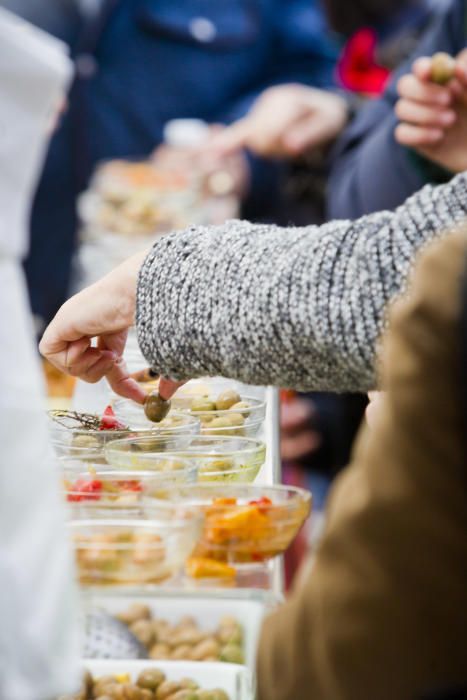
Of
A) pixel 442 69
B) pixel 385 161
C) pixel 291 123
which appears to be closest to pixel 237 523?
pixel 442 69

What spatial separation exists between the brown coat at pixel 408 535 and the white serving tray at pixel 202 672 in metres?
0.43

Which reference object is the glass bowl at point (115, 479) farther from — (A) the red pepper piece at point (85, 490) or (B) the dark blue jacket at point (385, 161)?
(B) the dark blue jacket at point (385, 161)

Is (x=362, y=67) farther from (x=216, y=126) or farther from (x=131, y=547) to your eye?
(x=131, y=547)

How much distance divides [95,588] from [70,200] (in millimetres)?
2609

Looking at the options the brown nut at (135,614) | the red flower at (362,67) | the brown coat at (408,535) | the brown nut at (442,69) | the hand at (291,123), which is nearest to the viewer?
the brown coat at (408,535)

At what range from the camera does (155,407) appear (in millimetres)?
1459

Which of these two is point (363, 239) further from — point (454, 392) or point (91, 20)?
point (91, 20)

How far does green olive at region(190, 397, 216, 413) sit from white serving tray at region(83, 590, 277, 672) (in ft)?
1.05

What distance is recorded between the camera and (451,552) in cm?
74

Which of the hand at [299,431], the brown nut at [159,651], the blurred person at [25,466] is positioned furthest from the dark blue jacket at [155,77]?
the blurred person at [25,466]

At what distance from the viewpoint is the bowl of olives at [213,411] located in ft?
4.73

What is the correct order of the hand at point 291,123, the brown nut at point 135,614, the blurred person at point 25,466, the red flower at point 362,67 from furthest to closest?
the hand at point 291,123 < the red flower at point 362,67 < the brown nut at point 135,614 < the blurred person at point 25,466

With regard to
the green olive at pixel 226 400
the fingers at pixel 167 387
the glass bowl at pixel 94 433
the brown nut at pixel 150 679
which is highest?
the fingers at pixel 167 387

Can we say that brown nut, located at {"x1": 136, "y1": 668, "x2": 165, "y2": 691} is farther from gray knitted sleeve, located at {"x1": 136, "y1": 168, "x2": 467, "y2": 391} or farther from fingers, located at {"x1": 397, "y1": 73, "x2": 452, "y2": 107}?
fingers, located at {"x1": 397, "y1": 73, "x2": 452, "y2": 107}
